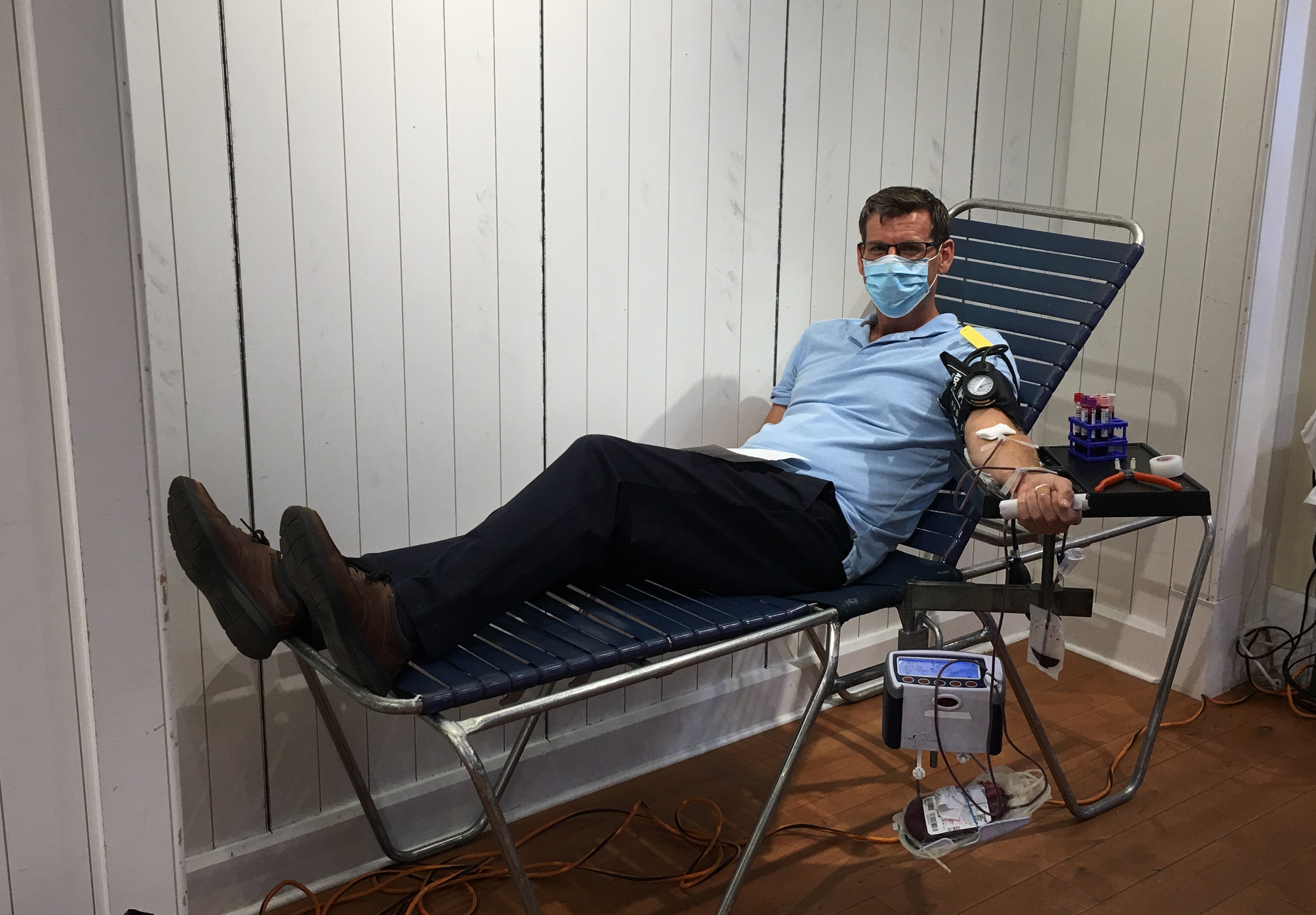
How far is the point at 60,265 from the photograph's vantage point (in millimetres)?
1217

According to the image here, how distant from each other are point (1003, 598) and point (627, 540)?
61 cm

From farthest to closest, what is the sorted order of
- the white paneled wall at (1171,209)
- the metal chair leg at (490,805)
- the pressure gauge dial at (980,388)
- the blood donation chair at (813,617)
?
the white paneled wall at (1171,209) < the pressure gauge dial at (980,388) < the blood donation chair at (813,617) < the metal chair leg at (490,805)

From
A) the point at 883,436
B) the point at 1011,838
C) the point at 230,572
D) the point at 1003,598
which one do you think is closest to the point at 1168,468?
the point at 1003,598

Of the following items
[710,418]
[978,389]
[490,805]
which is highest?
[978,389]

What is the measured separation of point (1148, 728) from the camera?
2.36 metres

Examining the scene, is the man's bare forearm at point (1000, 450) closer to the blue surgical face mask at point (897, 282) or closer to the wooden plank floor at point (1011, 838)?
the blue surgical face mask at point (897, 282)

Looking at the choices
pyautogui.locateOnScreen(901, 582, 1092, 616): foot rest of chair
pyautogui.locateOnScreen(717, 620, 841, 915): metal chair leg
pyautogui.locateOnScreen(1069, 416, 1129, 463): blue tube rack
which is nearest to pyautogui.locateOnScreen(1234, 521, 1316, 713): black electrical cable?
pyautogui.locateOnScreen(1069, 416, 1129, 463): blue tube rack

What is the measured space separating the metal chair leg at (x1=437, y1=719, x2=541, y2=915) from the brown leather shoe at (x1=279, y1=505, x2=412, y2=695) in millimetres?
129

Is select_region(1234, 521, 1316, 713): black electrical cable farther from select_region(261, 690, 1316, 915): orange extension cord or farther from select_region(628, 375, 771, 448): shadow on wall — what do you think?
select_region(628, 375, 771, 448): shadow on wall

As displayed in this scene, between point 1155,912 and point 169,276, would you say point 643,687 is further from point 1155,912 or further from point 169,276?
point 169,276

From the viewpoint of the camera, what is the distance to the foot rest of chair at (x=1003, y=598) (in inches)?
69.4

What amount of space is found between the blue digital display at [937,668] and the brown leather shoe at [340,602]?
766mm

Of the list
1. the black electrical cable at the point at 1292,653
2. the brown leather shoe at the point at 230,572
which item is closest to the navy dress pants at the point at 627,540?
the brown leather shoe at the point at 230,572

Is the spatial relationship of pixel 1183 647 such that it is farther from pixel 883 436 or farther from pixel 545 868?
pixel 545 868
